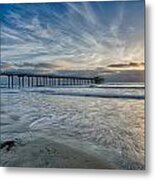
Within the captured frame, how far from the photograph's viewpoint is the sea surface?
1.69 m

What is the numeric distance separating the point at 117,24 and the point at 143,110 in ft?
1.20

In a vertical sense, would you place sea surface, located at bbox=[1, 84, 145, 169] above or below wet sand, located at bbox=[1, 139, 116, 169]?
above

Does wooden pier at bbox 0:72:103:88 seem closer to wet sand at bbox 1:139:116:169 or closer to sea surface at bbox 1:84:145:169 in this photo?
sea surface at bbox 1:84:145:169

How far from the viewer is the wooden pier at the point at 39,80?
68.2 inches

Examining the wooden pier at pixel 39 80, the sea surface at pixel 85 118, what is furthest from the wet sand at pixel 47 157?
the wooden pier at pixel 39 80

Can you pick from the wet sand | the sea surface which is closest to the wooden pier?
the sea surface

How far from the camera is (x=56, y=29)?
1.74 meters

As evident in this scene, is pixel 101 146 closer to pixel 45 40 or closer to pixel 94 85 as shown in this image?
pixel 94 85

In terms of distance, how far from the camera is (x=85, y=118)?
1.72 meters

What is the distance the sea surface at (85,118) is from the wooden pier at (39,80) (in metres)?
0.02

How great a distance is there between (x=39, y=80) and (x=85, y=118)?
251mm

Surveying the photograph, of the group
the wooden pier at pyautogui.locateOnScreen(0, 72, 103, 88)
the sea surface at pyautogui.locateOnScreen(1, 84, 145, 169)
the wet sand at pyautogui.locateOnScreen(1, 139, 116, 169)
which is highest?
the wooden pier at pyautogui.locateOnScreen(0, 72, 103, 88)

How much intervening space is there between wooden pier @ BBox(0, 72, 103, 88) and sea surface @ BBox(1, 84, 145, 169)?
2 centimetres

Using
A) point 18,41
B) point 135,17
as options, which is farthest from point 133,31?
point 18,41
